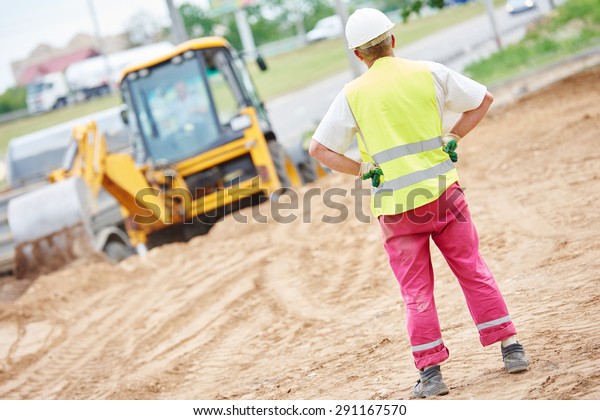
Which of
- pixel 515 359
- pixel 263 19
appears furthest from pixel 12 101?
pixel 515 359

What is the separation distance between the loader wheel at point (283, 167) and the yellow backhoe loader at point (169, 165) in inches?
0.7

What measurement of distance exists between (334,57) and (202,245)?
39.5 metres

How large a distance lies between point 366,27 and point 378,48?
16 cm

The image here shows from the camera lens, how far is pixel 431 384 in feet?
19.1

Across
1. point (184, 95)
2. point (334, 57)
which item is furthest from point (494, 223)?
point (334, 57)

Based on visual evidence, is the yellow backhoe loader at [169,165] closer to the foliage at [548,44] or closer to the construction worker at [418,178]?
the construction worker at [418,178]

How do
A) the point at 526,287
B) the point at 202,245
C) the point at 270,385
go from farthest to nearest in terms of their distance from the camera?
the point at 202,245 < the point at 526,287 < the point at 270,385

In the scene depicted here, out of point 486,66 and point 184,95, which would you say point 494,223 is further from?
point 486,66

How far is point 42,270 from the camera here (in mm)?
14867

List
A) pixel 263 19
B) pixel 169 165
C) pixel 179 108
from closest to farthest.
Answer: pixel 169 165
pixel 179 108
pixel 263 19

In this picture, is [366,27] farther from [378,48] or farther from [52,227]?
[52,227]

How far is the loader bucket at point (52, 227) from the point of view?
1457cm

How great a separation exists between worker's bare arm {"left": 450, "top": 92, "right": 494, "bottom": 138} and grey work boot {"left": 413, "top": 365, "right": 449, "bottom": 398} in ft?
4.39

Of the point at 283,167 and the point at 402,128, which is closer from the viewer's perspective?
the point at 402,128
